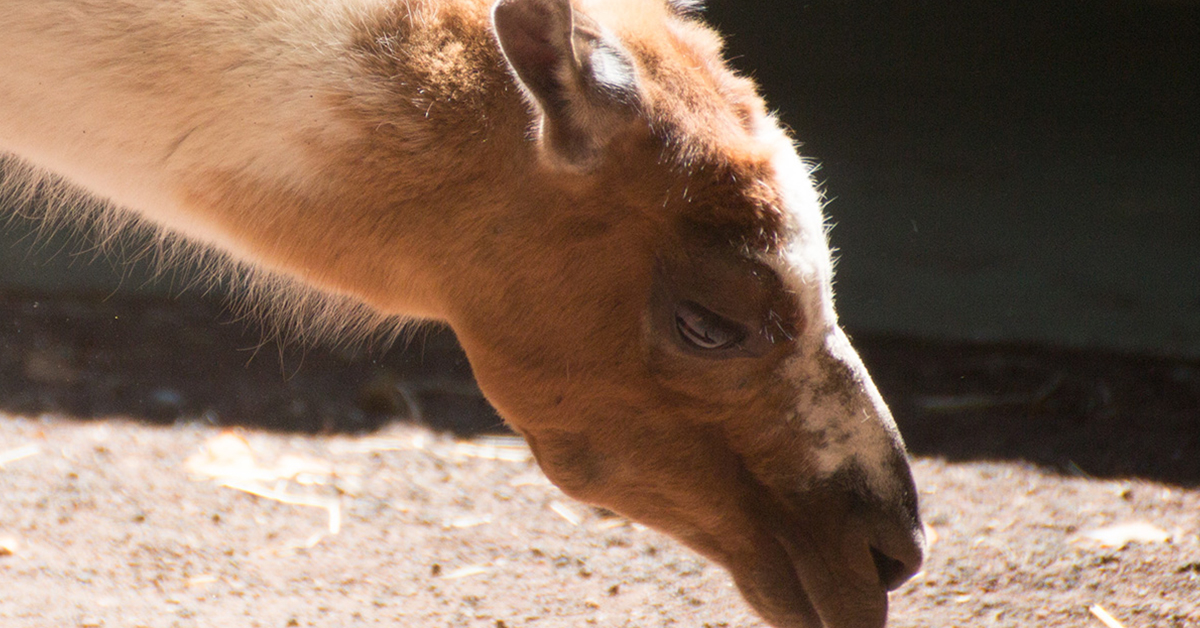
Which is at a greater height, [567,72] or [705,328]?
[567,72]

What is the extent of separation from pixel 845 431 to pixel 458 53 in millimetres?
1095

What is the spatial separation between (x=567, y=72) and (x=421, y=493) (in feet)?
8.05

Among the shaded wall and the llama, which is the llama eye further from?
the shaded wall

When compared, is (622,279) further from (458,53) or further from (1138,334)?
(1138,334)

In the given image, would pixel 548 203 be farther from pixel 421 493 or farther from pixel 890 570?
pixel 421 493

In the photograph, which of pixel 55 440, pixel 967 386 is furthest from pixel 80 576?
pixel 967 386

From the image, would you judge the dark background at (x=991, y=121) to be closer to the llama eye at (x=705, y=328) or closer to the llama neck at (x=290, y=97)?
the llama eye at (x=705, y=328)

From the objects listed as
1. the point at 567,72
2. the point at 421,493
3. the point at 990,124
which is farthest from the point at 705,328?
the point at 990,124

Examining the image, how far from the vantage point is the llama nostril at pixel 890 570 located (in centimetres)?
235

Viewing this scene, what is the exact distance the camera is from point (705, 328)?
2.18m

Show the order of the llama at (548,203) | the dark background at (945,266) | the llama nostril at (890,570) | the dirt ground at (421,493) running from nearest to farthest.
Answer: the llama at (548,203)
the llama nostril at (890,570)
the dirt ground at (421,493)
the dark background at (945,266)

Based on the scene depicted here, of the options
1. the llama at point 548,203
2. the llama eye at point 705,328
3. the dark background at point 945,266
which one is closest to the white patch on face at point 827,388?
the llama at point 548,203

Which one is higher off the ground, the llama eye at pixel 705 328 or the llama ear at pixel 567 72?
the llama ear at pixel 567 72

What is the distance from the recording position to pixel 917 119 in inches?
231
